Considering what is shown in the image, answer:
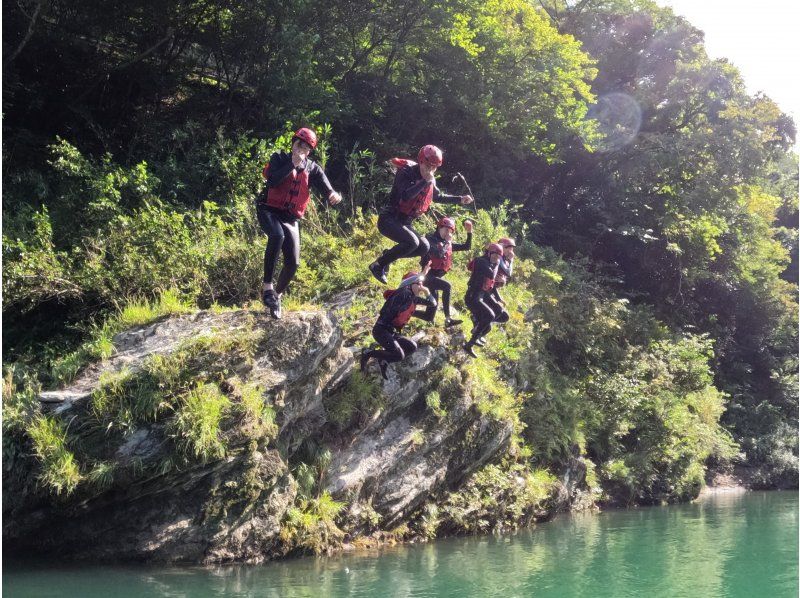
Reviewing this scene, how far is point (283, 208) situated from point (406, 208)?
1593 millimetres

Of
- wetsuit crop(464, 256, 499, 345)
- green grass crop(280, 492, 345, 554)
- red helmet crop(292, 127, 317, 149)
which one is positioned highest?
red helmet crop(292, 127, 317, 149)

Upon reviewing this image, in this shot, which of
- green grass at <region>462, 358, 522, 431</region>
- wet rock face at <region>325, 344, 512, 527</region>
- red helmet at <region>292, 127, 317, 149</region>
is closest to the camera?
red helmet at <region>292, 127, 317, 149</region>

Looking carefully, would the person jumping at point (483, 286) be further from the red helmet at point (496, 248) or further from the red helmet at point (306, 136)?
the red helmet at point (306, 136)

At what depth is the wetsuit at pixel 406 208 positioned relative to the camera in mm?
9062

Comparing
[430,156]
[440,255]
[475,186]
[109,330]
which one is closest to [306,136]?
[430,156]

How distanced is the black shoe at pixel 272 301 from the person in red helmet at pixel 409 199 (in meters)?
1.59

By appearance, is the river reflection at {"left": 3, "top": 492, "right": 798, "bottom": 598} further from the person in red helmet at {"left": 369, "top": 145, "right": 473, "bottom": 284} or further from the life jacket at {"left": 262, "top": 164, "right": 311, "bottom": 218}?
the life jacket at {"left": 262, "top": 164, "right": 311, "bottom": 218}

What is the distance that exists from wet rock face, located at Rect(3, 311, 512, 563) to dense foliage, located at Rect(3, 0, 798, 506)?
44 cm

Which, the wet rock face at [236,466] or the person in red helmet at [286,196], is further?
the person in red helmet at [286,196]

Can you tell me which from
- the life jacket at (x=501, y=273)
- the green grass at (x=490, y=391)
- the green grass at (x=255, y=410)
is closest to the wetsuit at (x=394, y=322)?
the life jacket at (x=501, y=273)

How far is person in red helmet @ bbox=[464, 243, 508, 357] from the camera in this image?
35.4 feet

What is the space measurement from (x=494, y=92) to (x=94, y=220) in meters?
9.52

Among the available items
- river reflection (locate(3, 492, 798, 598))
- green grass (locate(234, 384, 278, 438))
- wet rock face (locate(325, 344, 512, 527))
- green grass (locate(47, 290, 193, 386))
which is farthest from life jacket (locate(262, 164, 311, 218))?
river reflection (locate(3, 492, 798, 598))

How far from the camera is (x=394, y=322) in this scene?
9.60 metres
